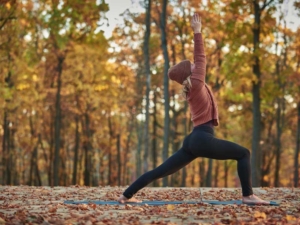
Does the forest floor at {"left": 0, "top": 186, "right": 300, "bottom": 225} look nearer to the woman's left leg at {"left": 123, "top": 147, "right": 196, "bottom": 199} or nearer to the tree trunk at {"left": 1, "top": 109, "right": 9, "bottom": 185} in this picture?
the woman's left leg at {"left": 123, "top": 147, "right": 196, "bottom": 199}

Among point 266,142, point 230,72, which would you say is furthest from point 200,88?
point 266,142

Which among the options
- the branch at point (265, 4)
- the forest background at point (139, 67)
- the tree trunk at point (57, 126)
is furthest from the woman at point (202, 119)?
the tree trunk at point (57, 126)

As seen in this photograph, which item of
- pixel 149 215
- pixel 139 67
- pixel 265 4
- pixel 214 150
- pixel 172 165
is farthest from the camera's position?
pixel 139 67

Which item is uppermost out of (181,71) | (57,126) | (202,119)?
(57,126)

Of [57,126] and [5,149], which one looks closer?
[57,126]

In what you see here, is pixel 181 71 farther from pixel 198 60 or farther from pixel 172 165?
pixel 172 165

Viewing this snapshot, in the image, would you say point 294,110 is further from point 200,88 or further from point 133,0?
point 200,88

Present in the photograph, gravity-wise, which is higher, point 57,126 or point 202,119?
point 57,126

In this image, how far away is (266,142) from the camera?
35.2 metres

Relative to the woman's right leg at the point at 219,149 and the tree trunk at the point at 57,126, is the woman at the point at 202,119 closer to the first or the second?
the woman's right leg at the point at 219,149

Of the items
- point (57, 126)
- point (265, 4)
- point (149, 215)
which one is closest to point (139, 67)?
point (57, 126)

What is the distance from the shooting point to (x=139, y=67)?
111ft

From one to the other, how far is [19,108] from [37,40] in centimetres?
488

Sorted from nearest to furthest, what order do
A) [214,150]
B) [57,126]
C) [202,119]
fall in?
1. [214,150]
2. [202,119]
3. [57,126]
